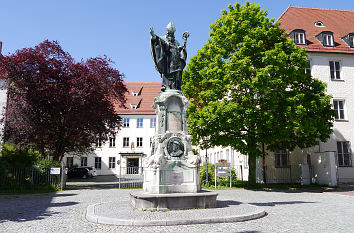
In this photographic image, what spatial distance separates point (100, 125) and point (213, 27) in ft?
36.7

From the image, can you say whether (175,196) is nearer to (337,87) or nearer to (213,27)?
(213,27)

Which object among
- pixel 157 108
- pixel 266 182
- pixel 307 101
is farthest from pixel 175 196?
pixel 266 182

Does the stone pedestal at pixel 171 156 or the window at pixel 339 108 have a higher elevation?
the window at pixel 339 108

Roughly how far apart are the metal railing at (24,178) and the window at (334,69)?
24228 millimetres

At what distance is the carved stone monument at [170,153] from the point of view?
9.18 meters

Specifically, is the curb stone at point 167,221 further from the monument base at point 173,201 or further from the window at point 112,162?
the window at point 112,162

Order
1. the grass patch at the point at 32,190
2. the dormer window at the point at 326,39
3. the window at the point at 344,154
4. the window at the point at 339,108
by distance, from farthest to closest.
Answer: the dormer window at the point at 326,39
the window at the point at 339,108
the window at the point at 344,154
the grass patch at the point at 32,190

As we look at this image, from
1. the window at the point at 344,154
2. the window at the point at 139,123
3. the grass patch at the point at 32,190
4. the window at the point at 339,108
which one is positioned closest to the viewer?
the grass patch at the point at 32,190

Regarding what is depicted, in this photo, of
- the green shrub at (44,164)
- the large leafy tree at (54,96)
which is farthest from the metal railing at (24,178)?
the large leafy tree at (54,96)

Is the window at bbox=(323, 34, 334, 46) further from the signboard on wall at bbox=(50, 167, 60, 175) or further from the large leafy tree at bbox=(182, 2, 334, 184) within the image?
the signboard on wall at bbox=(50, 167, 60, 175)

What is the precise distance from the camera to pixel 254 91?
55.9ft

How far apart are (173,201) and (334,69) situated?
73.3ft

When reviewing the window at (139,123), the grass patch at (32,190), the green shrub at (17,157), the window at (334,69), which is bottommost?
the grass patch at (32,190)

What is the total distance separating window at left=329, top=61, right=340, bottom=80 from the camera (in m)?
25.0
